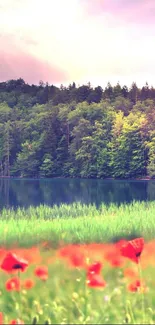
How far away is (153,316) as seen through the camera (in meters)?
2.73

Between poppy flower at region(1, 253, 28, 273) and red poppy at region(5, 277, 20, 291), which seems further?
red poppy at region(5, 277, 20, 291)

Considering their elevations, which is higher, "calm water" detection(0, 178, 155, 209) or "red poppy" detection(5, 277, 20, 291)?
"red poppy" detection(5, 277, 20, 291)

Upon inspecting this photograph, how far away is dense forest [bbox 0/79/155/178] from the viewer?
4200 cm

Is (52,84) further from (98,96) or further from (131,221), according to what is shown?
(131,221)

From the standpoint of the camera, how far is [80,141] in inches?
1811

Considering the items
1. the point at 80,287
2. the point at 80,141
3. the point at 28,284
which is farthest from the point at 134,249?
the point at 80,141

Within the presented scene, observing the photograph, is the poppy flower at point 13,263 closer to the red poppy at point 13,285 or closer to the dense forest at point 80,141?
the red poppy at point 13,285

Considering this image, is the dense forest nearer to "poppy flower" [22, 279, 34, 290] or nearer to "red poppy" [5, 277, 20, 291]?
"poppy flower" [22, 279, 34, 290]

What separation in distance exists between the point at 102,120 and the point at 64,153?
15.4 feet

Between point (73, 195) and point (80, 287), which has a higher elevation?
point (80, 287)

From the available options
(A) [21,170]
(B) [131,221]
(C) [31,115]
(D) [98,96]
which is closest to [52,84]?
(D) [98,96]

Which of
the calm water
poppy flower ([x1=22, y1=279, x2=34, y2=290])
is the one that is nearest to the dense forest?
the calm water

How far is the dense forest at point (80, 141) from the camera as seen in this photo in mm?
42000

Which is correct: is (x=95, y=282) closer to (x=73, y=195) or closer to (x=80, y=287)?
(x=80, y=287)
